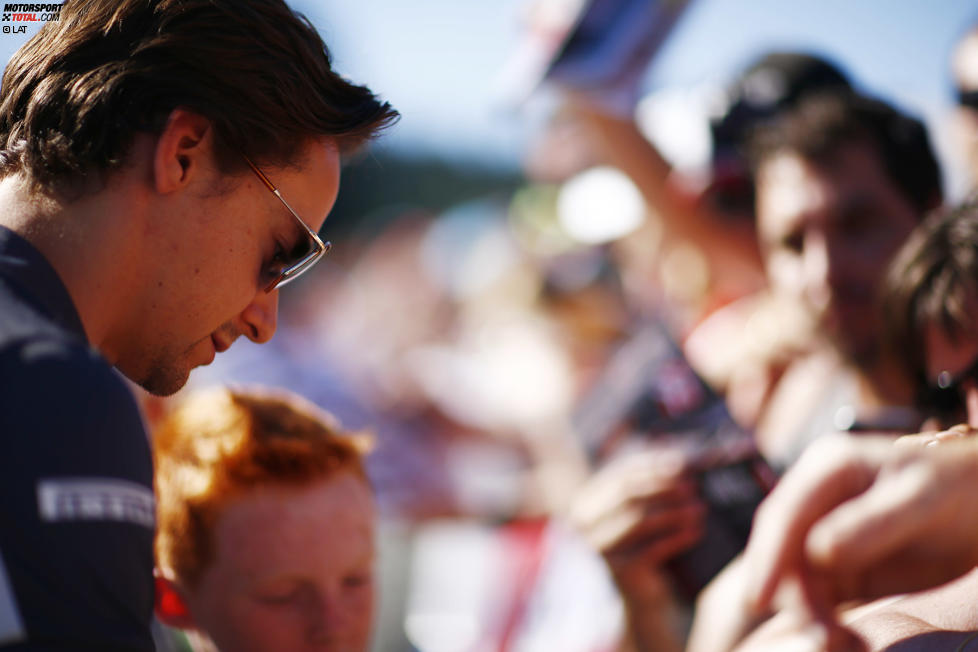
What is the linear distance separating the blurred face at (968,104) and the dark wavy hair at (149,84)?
1925 mm

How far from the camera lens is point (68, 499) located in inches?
34.2

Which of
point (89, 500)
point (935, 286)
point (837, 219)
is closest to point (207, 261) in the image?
point (89, 500)

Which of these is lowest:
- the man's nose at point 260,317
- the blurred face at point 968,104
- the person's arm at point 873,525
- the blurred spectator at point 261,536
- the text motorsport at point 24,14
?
the blurred spectator at point 261,536

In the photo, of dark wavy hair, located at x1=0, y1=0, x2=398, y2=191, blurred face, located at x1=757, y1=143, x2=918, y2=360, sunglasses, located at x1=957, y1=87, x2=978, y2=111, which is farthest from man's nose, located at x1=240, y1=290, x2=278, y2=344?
sunglasses, located at x1=957, y1=87, x2=978, y2=111

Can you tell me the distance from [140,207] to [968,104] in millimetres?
2257

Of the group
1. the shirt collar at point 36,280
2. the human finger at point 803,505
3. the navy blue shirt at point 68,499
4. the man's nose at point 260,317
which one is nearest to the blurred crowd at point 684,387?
the human finger at point 803,505

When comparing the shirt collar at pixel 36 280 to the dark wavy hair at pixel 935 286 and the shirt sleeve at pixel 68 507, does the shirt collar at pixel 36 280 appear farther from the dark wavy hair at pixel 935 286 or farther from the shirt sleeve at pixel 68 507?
the dark wavy hair at pixel 935 286

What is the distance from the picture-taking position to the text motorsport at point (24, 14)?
1486mm

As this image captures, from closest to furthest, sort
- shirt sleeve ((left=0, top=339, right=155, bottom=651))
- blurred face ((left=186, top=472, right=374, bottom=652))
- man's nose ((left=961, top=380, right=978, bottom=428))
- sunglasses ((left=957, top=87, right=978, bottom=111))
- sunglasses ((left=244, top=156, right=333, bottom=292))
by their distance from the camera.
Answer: shirt sleeve ((left=0, top=339, right=155, bottom=651)), man's nose ((left=961, top=380, right=978, bottom=428)), sunglasses ((left=244, top=156, right=333, bottom=292)), blurred face ((left=186, top=472, right=374, bottom=652)), sunglasses ((left=957, top=87, right=978, bottom=111))

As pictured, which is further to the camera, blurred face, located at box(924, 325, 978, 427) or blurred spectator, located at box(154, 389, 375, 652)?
blurred spectator, located at box(154, 389, 375, 652)

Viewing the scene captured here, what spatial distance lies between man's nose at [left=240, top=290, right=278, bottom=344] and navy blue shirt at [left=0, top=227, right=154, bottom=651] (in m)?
0.45

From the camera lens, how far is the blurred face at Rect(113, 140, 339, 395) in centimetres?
123

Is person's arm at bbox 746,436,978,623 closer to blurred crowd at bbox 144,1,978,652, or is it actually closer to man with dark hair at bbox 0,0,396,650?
blurred crowd at bbox 144,1,978,652

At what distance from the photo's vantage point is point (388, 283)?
21.1 feet
